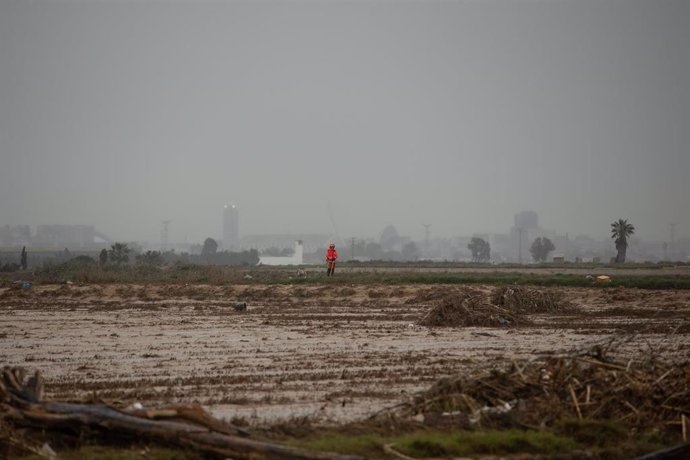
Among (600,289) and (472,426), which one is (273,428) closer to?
(472,426)

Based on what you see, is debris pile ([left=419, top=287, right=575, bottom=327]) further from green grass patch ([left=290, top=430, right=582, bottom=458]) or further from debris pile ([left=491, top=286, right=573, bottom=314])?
green grass patch ([left=290, top=430, right=582, bottom=458])

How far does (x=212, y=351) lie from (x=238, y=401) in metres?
6.36

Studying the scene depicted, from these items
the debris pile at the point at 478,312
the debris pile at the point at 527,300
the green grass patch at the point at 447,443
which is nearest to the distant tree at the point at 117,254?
the debris pile at the point at 527,300

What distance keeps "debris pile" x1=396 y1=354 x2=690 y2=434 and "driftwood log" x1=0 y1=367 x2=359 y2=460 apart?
298 cm

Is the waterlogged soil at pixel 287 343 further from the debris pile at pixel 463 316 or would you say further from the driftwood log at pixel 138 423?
the driftwood log at pixel 138 423

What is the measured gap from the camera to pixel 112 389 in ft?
42.2

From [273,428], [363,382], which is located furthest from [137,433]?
[363,382]

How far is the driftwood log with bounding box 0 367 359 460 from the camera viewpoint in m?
8.93

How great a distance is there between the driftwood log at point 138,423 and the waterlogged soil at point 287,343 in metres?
1.00

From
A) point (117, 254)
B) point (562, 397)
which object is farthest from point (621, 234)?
point (562, 397)

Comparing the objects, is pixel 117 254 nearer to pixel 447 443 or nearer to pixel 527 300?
pixel 527 300

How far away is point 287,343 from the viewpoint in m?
19.8

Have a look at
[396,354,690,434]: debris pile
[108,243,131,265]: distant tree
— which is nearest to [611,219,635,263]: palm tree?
[108,243,131,265]: distant tree

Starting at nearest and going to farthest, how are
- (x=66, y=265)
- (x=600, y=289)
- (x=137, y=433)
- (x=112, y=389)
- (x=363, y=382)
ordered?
(x=137, y=433), (x=112, y=389), (x=363, y=382), (x=600, y=289), (x=66, y=265)
